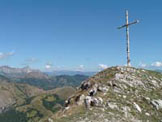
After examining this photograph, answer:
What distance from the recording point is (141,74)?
35.3 m

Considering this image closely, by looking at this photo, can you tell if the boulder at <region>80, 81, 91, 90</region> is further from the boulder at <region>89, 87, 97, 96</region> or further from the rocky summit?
the boulder at <region>89, 87, 97, 96</region>

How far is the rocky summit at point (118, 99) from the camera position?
27.3m

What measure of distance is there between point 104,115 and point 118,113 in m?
1.86

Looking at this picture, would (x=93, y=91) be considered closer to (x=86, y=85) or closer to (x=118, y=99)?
(x=86, y=85)

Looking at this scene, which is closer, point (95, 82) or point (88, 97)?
point (88, 97)

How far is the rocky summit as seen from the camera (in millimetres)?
27297

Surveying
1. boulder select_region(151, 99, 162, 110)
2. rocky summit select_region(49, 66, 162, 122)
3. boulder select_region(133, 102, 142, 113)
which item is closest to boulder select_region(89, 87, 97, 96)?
rocky summit select_region(49, 66, 162, 122)

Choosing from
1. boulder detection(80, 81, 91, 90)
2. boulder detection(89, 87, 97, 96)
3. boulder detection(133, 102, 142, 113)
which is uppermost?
boulder detection(80, 81, 91, 90)

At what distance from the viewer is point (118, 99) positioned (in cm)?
2969

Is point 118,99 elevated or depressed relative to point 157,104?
elevated

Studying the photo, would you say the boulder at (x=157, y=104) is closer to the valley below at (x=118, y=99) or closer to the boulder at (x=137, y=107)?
the valley below at (x=118, y=99)

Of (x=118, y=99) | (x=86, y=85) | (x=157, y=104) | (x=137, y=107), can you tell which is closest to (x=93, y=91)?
(x=86, y=85)

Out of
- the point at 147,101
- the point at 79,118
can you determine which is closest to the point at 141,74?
the point at 147,101

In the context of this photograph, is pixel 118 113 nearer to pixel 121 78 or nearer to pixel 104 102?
pixel 104 102
